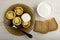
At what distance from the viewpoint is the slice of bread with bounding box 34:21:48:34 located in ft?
2.81

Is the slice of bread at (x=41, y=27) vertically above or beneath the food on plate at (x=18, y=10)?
beneath

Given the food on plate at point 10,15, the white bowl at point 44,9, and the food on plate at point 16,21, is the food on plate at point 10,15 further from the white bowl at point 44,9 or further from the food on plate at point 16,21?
the white bowl at point 44,9

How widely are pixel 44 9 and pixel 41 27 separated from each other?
92mm

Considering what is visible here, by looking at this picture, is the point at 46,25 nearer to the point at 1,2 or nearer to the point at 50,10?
the point at 50,10

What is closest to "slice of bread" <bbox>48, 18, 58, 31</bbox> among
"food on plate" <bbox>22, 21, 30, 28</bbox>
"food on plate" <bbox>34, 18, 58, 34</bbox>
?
"food on plate" <bbox>34, 18, 58, 34</bbox>

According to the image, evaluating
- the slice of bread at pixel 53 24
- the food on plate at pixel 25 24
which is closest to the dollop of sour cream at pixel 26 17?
the food on plate at pixel 25 24

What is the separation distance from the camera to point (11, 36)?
33.9 inches

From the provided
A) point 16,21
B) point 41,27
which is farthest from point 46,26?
point 16,21

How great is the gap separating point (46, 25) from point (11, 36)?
18cm

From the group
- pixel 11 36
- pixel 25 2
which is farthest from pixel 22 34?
pixel 25 2

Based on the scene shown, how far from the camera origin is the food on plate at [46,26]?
33.8 inches

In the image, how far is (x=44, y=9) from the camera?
0.87m

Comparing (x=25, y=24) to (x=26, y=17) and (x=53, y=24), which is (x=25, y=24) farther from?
(x=53, y=24)

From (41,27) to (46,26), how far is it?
1.0 inches
